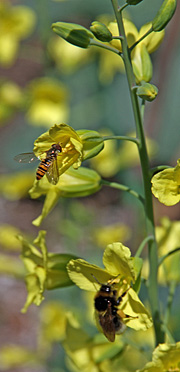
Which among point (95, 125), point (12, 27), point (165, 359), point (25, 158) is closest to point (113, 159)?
point (12, 27)

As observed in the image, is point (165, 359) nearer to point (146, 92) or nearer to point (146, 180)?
point (146, 180)

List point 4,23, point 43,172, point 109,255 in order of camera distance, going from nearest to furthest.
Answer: point 109,255
point 43,172
point 4,23

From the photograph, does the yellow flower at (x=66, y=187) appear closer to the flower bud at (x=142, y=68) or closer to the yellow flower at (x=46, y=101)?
the flower bud at (x=142, y=68)

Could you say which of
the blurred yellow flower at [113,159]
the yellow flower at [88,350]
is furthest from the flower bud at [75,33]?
the blurred yellow flower at [113,159]

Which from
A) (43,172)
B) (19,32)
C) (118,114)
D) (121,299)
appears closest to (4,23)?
(19,32)

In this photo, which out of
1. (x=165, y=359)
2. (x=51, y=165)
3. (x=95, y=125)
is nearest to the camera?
(x=165, y=359)

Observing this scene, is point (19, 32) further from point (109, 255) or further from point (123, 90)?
point (109, 255)
